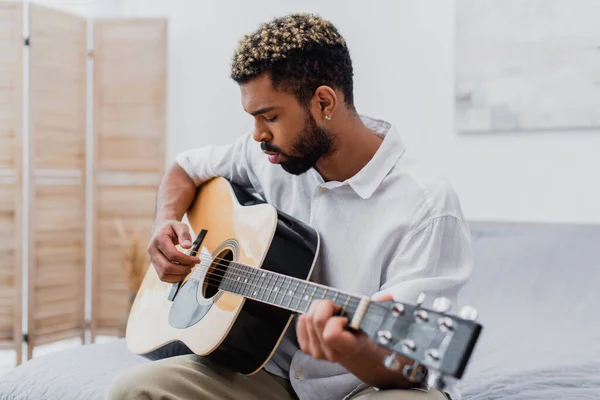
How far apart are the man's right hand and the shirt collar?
36cm

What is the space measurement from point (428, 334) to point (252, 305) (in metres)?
0.48

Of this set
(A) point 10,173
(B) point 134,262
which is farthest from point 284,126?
(A) point 10,173

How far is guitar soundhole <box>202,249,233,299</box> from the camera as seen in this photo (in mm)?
1366

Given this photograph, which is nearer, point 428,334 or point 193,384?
point 428,334

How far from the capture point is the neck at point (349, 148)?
135cm

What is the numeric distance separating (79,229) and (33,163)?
0.41 m

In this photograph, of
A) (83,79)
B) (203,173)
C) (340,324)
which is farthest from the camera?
(83,79)

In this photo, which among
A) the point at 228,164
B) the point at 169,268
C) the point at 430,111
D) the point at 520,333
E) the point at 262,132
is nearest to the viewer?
the point at 262,132

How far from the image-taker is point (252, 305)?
1232mm

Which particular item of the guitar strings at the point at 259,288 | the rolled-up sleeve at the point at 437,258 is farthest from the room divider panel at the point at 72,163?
the rolled-up sleeve at the point at 437,258

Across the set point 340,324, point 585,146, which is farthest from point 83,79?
point 340,324

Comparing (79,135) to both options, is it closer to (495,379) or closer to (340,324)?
(495,379)

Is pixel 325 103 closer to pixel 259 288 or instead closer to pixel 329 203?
pixel 329 203

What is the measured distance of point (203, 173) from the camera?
1.73 m
